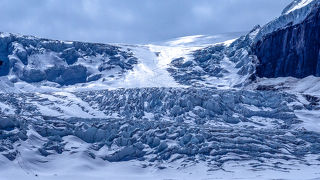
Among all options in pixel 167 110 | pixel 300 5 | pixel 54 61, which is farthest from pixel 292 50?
pixel 167 110

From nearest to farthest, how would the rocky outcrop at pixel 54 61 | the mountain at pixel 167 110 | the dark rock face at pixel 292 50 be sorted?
the mountain at pixel 167 110 < the dark rock face at pixel 292 50 < the rocky outcrop at pixel 54 61

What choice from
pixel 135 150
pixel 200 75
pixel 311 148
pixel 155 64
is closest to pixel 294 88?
pixel 200 75

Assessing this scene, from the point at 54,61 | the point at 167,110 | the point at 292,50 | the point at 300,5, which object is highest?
the point at 300,5

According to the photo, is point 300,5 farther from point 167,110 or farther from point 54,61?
point 167,110

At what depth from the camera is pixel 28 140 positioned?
311 ft

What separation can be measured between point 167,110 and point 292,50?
2719 inches

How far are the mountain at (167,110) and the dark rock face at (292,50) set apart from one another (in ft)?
0.99

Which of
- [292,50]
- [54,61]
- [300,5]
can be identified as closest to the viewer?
[292,50]

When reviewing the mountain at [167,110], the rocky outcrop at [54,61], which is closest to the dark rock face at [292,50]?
the mountain at [167,110]

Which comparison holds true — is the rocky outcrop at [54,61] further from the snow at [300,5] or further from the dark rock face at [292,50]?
the snow at [300,5]

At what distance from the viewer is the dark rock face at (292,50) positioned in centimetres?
17350

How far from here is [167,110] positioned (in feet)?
400

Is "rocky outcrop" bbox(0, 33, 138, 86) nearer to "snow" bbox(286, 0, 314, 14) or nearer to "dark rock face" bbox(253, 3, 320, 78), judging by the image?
"dark rock face" bbox(253, 3, 320, 78)

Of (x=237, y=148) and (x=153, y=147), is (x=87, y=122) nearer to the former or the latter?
(x=153, y=147)
